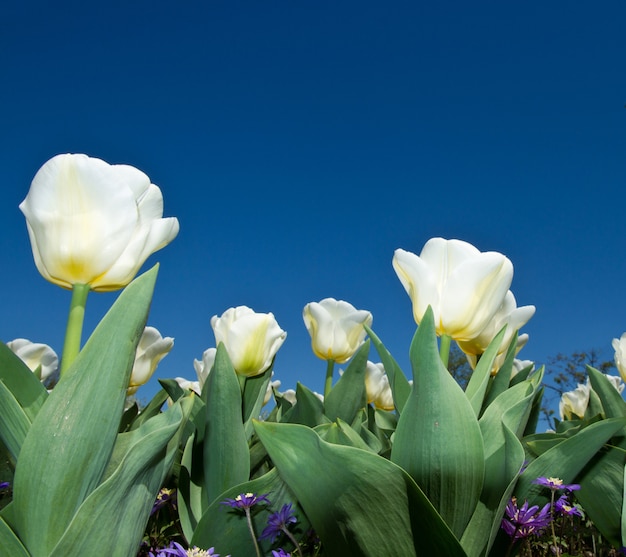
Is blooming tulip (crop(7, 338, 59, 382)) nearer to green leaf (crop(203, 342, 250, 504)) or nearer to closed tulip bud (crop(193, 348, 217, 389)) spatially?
closed tulip bud (crop(193, 348, 217, 389))

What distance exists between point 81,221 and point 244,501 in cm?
81

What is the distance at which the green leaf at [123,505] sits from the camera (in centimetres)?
124

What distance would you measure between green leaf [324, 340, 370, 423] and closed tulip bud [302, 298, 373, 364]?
0.79 metres

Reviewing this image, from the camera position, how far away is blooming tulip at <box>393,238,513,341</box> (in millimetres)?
2041

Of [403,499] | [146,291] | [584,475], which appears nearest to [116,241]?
[146,291]

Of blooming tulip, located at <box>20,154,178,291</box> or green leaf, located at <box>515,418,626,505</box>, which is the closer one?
blooming tulip, located at <box>20,154,178,291</box>

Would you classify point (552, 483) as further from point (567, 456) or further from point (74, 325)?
point (74, 325)

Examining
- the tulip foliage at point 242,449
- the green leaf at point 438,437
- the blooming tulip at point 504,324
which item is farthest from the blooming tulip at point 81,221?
the blooming tulip at point 504,324

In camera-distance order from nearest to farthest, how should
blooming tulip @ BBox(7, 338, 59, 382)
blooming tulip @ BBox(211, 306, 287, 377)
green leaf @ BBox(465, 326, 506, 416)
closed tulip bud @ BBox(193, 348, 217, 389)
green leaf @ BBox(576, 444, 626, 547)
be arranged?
green leaf @ BBox(465, 326, 506, 416) → green leaf @ BBox(576, 444, 626, 547) → blooming tulip @ BBox(211, 306, 287, 377) → closed tulip bud @ BBox(193, 348, 217, 389) → blooming tulip @ BBox(7, 338, 59, 382)

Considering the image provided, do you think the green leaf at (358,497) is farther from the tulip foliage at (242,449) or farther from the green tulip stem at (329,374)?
the green tulip stem at (329,374)

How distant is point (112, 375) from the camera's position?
1.29m

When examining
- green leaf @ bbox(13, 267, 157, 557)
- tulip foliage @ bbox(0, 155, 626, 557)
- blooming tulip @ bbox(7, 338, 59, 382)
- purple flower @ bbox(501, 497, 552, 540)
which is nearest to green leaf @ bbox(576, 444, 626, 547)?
tulip foliage @ bbox(0, 155, 626, 557)

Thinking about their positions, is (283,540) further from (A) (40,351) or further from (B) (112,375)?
(A) (40,351)

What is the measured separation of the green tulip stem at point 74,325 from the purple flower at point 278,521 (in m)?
0.66
